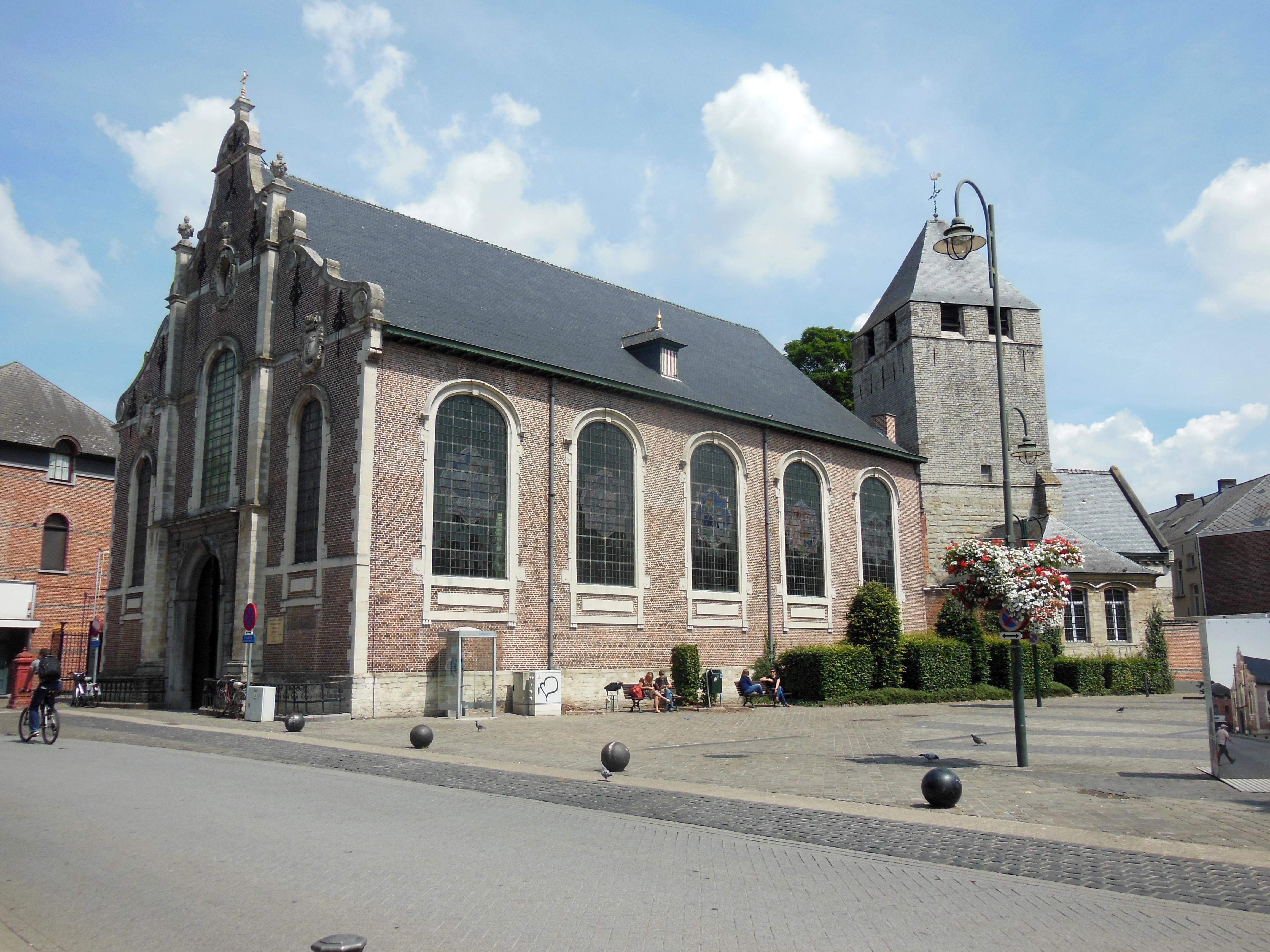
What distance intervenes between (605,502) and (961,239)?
14.1m

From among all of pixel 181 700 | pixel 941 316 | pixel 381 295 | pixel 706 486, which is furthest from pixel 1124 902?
pixel 941 316

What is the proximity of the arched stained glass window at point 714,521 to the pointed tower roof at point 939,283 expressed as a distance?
1440cm

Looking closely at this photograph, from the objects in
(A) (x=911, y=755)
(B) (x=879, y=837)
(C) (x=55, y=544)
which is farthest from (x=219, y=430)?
(B) (x=879, y=837)

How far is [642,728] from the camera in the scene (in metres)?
18.2

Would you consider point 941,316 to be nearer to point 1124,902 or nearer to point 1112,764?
point 1112,764

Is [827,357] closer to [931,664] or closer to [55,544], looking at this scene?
[931,664]

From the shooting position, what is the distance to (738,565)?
28.0 m

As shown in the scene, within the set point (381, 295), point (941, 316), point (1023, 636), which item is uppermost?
point (941, 316)

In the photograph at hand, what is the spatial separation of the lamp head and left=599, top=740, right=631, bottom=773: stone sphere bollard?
724 cm

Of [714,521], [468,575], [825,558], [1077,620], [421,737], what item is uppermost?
[714,521]

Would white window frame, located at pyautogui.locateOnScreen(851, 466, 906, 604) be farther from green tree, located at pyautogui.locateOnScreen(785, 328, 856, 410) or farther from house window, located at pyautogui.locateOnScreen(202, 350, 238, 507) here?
house window, located at pyautogui.locateOnScreen(202, 350, 238, 507)

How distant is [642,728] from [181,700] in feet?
46.4

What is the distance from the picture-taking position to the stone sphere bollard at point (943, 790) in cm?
900

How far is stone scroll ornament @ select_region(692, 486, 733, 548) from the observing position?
27.3m
